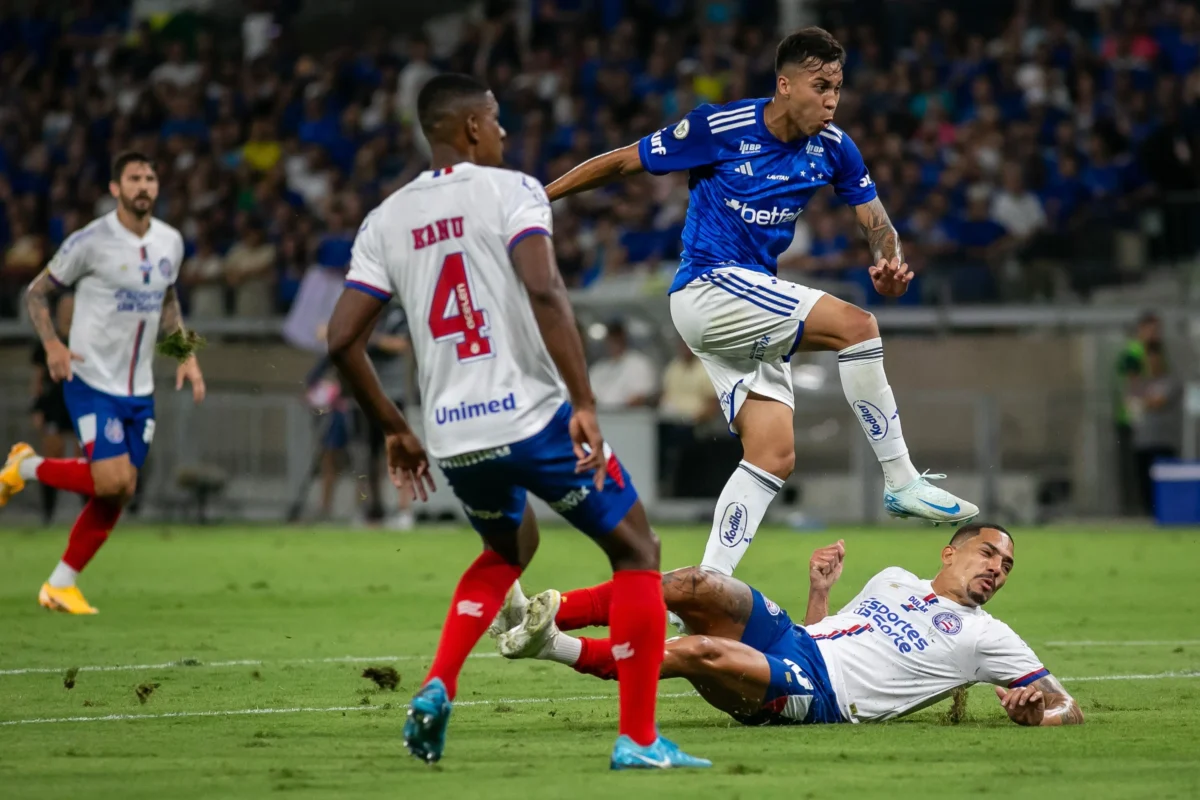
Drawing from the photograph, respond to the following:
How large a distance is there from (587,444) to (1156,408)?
606 inches

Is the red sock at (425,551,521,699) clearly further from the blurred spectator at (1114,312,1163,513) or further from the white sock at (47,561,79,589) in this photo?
the blurred spectator at (1114,312,1163,513)

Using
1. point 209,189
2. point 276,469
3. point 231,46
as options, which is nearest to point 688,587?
point 276,469

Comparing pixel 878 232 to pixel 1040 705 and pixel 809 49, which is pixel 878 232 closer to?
pixel 809 49

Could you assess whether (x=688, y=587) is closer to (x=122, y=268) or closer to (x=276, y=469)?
(x=122, y=268)

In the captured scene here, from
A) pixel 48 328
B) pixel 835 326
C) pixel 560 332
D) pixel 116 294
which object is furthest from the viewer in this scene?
pixel 116 294

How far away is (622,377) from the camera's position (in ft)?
68.0

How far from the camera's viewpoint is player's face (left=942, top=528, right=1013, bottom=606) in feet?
23.1

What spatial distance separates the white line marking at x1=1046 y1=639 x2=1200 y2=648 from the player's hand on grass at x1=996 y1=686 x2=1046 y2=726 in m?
3.04

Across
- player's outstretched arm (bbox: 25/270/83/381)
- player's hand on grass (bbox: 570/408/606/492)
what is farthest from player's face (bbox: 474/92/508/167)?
player's outstretched arm (bbox: 25/270/83/381)

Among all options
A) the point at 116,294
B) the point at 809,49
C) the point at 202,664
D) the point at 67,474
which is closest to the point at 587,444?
the point at 809,49

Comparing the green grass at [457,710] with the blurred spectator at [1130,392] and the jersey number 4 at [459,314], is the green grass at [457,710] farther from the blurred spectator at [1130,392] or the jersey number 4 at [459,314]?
the blurred spectator at [1130,392]

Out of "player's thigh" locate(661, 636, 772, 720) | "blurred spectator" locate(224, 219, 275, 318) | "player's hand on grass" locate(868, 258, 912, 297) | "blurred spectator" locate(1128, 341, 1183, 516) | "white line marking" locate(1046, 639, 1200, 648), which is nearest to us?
"player's thigh" locate(661, 636, 772, 720)

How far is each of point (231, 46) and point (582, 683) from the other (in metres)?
24.9

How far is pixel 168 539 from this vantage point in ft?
60.5
